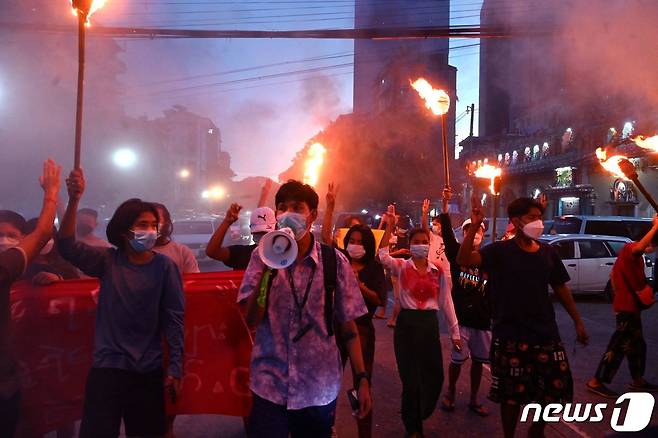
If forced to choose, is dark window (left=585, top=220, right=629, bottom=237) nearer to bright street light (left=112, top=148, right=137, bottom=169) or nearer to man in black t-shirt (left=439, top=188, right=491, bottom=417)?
man in black t-shirt (left=439, top=188, right=491, bottom=417)

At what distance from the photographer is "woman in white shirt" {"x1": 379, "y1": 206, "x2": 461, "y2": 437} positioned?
378 cm

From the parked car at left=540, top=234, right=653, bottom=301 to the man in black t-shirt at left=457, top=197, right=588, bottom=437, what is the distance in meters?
8.40

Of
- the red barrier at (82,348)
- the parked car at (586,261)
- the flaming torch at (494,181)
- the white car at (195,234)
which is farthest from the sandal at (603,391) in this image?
the white car at (195,234)

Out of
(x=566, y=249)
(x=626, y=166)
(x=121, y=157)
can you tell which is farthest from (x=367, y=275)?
(x=121, y=157)

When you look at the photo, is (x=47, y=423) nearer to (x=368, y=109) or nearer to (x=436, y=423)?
(x=436, y=423)

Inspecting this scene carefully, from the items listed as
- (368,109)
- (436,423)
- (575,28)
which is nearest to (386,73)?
(368,109)

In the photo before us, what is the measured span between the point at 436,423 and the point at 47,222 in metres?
3.36

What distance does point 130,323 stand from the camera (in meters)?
2.62

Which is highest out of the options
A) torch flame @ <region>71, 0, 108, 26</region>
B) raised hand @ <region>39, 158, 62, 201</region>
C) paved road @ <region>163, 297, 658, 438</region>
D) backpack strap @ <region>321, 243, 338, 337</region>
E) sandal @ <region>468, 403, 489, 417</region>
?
torch flame @ <region>71, 0, 108, 26</region>

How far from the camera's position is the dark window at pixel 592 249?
1138 cm

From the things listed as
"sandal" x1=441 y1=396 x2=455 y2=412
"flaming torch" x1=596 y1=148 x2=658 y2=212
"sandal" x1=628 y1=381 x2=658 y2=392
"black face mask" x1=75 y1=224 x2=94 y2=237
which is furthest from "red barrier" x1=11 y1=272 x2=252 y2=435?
"sandal" x1=628 y1=381 x2=658 y2=392

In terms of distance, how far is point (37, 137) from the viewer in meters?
24.9

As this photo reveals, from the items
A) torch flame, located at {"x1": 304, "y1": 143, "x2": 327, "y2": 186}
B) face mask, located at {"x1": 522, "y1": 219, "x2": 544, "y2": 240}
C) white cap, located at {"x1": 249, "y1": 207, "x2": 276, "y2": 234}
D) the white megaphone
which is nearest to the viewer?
the white megaphone

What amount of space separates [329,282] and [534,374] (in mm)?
1777
